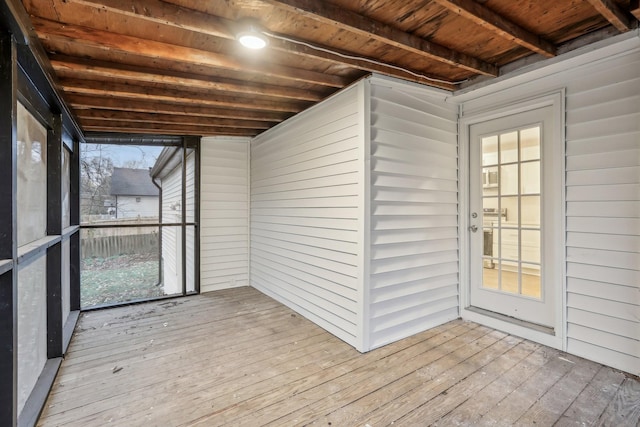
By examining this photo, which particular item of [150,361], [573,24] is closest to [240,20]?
[573,24]

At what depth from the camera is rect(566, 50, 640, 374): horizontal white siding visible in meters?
2.25

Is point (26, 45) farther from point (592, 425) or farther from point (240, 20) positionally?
point (592, 425)

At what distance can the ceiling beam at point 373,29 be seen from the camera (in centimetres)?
172

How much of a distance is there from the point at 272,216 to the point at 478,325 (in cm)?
289

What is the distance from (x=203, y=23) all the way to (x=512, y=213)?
3.16 metres

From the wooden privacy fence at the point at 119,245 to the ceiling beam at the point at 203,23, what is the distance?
347 centimetres

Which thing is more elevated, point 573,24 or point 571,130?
point 573,24

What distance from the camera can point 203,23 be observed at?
1.84 meters

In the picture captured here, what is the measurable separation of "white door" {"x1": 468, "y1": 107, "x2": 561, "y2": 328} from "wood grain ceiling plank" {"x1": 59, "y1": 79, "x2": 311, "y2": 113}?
2.10m

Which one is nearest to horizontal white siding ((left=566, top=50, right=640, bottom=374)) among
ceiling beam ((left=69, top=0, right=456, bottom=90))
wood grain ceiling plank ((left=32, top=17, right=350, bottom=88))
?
ceiling beam ((left=69, top=0, right=456, bottom=90))

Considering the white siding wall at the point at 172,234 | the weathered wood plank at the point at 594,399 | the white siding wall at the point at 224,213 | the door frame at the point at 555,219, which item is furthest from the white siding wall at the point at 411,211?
the white siding wall at the point at 172,234

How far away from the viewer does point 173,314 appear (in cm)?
367

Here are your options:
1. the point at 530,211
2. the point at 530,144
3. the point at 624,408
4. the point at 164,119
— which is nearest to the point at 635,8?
the point at 530,144

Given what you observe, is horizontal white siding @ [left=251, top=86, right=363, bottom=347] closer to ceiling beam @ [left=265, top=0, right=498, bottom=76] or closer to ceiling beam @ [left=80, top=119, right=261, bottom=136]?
ceiling beam @ [left=80, top=119, right=261, bottom=136]
